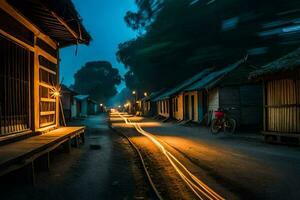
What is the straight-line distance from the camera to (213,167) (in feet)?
30.0

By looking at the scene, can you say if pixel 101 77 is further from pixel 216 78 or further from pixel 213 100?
pixel 213 100

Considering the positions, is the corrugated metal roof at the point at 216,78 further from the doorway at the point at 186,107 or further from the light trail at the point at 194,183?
the light trail at the point at 194,183

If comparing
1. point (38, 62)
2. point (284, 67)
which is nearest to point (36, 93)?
point (38, 62)

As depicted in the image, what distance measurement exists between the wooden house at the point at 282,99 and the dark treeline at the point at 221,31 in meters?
10.4

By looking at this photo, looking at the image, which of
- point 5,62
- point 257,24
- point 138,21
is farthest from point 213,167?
point 138,21

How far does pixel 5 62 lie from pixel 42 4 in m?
2.04

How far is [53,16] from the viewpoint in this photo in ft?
32.7

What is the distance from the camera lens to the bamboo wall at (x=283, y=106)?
44.2 ft

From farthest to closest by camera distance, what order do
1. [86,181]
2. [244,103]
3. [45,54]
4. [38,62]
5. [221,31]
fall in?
[221,31] < [244,103] < [45,54] < [38,62] < [86,181]

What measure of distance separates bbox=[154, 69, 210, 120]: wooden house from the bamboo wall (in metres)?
17.0

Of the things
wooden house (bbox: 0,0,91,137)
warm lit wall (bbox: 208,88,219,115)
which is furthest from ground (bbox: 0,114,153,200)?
→ warm lit wall (bbox: 208,88,219,115)

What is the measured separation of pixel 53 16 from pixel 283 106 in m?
9.64

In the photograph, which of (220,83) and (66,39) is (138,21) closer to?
(220,83)

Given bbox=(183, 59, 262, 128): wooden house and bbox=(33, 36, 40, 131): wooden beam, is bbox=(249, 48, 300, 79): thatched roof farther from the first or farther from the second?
bbox=(33, 36, 40, 131): wooden beam
